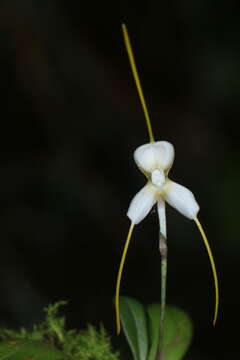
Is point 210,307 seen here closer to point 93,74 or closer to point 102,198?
point 102,198

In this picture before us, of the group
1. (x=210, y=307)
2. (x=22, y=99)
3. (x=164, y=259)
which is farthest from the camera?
(x=22, y=99)

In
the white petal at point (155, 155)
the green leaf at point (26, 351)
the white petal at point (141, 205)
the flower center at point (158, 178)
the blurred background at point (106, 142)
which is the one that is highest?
the blurred background at point (106, 142)

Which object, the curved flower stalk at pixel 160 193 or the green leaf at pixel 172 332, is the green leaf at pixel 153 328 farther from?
the curved flower stalk at pixel 160 193

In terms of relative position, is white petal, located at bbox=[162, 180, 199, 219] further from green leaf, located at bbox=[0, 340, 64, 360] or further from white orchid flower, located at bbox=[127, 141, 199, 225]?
green leaf, located at bbox=[0, 340, 64, 360]

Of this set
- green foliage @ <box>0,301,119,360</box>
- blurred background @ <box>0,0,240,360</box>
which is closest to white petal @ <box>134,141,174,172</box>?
green foliage @ <box>0,301,119,360</box>

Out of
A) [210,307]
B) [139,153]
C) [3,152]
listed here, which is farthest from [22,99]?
[139,153]

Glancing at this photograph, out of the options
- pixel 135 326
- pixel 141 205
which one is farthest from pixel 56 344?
pixel 141 205

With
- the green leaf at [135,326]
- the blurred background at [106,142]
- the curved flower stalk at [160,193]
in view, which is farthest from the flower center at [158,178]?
the blurred background at [106,142]
